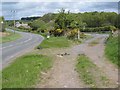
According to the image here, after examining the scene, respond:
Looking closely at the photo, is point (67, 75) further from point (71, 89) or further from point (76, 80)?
point (71, 89)

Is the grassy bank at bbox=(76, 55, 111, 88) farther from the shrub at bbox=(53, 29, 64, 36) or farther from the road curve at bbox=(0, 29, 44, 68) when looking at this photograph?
the shrub at bbox=(53, 29, 64, 36)

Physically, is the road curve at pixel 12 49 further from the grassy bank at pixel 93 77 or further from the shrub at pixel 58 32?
the shrub at pixel 58 32

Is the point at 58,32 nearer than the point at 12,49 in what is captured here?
No

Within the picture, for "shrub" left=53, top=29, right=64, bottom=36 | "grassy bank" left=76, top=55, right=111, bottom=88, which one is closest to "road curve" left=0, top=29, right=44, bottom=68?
"grassy bank" left=76, top=55, right=111, bottom=88

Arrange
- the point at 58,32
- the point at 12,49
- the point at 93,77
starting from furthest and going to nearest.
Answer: the point at 58,32 → the point at 12,49 → the point at 93,77

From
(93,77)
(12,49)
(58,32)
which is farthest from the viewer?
(58,32)

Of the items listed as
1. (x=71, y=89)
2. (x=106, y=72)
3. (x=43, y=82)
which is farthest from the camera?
(x=106, y=72)

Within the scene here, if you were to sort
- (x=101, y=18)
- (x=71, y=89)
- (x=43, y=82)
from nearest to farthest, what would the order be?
(x=71, y=89) → (x=43, y=82) → (x=101, y=18)

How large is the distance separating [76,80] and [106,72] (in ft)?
8.80

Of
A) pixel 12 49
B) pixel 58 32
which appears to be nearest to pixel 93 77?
pixel 12 49

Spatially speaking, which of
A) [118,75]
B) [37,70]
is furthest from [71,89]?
[37,70]

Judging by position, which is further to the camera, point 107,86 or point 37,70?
point 37,70

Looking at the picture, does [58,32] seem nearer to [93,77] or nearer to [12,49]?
[12,49]

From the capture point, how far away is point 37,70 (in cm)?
1591
